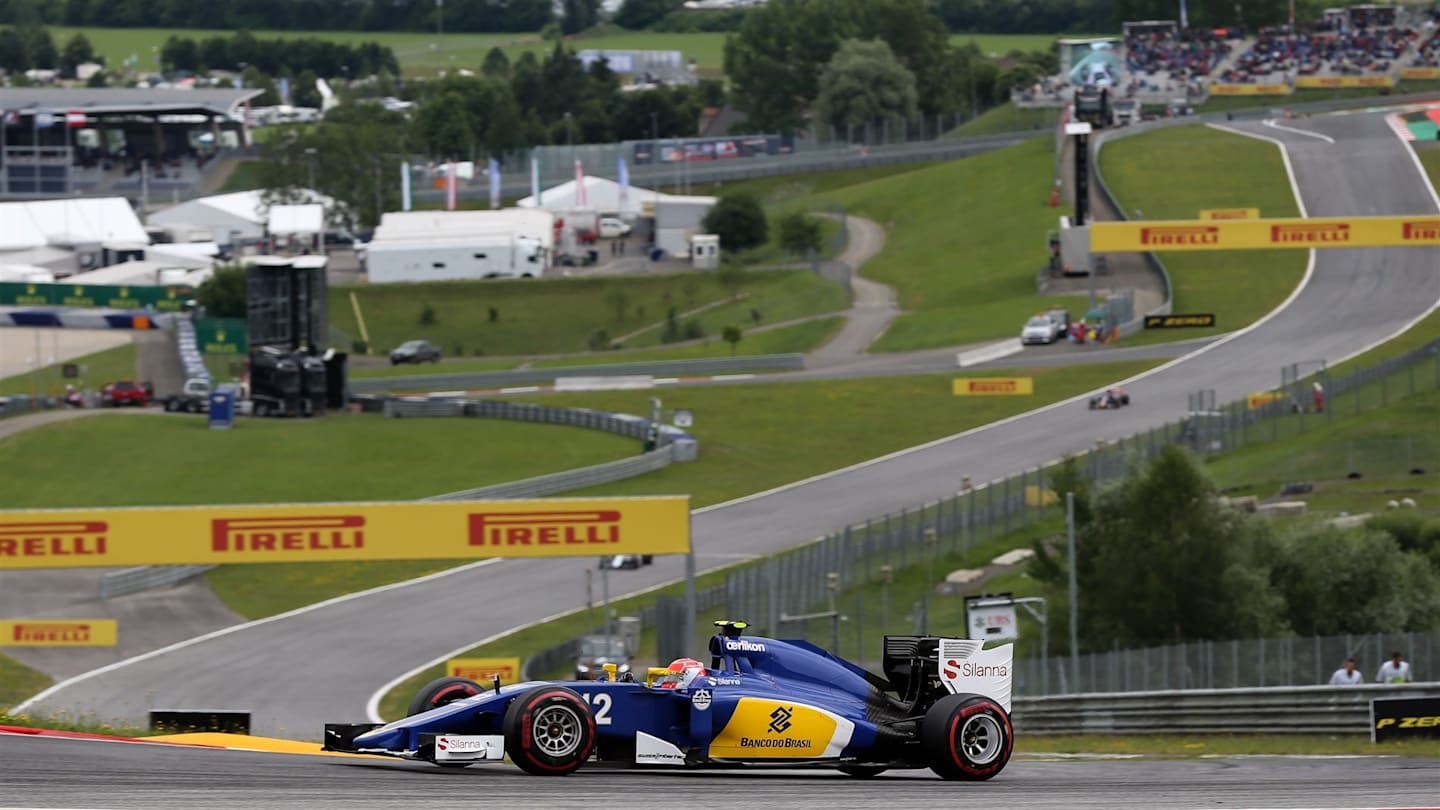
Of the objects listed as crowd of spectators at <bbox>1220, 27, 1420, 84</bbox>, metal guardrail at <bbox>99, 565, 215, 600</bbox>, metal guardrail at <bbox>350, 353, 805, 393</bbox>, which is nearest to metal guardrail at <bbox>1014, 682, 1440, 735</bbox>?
metal guardrail at <bbox>99, 565, 215, 600</bbox>

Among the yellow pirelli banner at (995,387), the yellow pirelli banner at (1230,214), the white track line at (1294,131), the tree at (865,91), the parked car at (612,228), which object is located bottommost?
the yellow pirelli banner at (995,387)

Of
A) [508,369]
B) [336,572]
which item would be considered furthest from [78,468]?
[508,369]

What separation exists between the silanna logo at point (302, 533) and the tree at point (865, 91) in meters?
129

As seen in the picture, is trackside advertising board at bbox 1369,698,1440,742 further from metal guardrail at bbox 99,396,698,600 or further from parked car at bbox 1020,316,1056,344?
parked car at bbox 1020,316,1056,344

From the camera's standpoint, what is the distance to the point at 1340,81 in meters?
140

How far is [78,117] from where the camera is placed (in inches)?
6309

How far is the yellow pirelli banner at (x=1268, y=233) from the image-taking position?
253 ft

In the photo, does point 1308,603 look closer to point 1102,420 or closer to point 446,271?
point 1102,420

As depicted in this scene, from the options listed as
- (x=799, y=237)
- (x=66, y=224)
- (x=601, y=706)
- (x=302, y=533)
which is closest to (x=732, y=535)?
(x=302, y=533)

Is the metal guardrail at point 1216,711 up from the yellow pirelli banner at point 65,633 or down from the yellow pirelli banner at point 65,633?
up

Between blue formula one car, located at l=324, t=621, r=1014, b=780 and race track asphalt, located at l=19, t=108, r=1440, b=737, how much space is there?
17.4 metres

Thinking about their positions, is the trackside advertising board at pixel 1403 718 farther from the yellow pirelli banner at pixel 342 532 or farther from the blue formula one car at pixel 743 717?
the yellow pirelli banner at pixel 342 532

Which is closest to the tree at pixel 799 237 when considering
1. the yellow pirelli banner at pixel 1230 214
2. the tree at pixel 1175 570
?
the yellow pirelli banner at pixel 1230 214

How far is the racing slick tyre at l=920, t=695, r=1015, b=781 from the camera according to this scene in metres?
16.5
